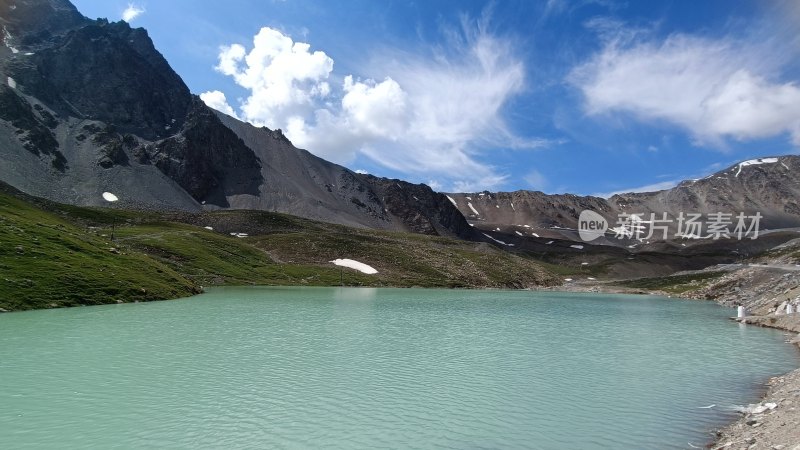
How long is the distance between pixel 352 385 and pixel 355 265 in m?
→ 132

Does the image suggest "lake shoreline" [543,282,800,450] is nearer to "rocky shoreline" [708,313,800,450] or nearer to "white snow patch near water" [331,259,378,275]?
"rocky shoreline" [708,313,800,450]

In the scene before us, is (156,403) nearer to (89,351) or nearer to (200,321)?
(89,351)

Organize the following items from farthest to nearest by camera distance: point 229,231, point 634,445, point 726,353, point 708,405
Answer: point 229,231
point 726,353
point 708,405
point 634,445

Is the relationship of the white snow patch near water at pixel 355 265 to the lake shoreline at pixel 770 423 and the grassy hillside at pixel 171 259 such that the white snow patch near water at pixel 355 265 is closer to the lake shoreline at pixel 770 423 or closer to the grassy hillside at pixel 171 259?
the grassy hillside at pixel 171 259

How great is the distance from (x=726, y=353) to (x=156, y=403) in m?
36.9

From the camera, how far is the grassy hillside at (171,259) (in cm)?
5106

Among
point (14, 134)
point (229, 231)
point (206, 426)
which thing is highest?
point (14, 134)

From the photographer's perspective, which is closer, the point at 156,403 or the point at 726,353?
the point at 156,403

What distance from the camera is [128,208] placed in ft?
618

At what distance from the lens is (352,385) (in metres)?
22.5

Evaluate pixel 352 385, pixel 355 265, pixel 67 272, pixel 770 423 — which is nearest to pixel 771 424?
pixel 770 423

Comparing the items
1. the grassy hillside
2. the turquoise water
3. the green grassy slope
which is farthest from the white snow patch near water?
the turquoise water

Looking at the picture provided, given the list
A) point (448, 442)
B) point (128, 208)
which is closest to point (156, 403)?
point (448, 442)

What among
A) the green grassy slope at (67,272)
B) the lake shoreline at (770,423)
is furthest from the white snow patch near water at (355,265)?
the lake shoreline at (770,423)
